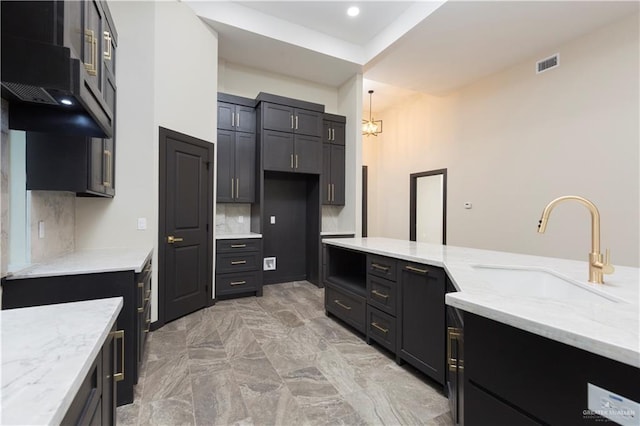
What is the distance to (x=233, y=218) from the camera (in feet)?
15.3

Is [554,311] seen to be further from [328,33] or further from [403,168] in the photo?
[403,168]

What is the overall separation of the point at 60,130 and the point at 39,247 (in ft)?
3.04

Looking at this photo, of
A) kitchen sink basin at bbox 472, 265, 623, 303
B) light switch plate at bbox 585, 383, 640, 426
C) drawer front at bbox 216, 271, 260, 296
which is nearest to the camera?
light switch plate at bbox 585, 383, 640, 426

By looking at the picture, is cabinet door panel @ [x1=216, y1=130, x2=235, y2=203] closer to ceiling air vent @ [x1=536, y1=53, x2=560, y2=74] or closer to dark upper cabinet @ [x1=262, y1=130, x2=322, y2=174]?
dark upper cabinet @ [x1=262, y1=130, x2=322, y2=174]

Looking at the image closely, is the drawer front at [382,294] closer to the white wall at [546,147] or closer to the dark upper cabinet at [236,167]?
the dark upper cabinet at [236,167]

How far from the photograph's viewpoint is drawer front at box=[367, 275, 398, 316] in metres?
2.36

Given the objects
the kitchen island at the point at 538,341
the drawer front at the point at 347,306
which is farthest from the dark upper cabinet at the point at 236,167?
the kitchen island at the point at 538,341

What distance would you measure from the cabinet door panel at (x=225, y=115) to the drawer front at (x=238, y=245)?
5.42ft

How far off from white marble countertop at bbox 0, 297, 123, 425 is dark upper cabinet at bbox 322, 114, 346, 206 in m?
4.15

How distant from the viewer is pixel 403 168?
673cm

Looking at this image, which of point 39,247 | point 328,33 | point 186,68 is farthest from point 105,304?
point 328,33

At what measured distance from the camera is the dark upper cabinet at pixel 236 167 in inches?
168

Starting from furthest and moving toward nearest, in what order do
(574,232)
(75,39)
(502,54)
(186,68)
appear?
(502,54), (574,232), (186,68), (75,39)

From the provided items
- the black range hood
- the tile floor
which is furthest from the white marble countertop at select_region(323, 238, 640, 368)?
the black range hood
